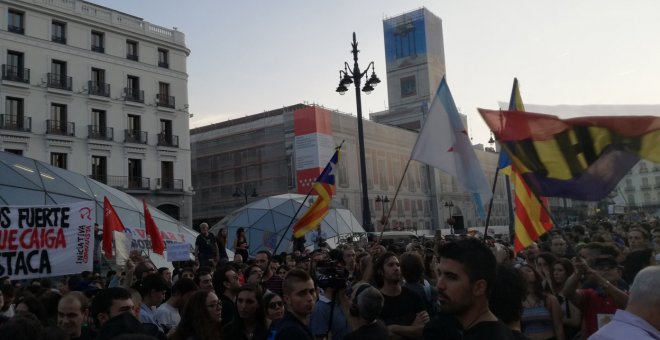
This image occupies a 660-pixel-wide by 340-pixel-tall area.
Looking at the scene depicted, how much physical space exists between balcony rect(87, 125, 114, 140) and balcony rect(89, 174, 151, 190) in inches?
93.9

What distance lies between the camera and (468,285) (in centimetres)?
271

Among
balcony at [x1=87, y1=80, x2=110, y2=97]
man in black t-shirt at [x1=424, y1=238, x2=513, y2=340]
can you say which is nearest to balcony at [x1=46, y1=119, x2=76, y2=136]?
balcony at [x1=87, y1=80, x2=110, y2=97]

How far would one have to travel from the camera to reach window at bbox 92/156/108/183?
3362 cm

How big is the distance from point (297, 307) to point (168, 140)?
3571 centimetres

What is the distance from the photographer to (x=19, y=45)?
31.2 m

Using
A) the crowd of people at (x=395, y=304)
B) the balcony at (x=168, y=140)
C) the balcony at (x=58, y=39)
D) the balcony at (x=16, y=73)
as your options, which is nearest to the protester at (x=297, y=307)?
the crowd of people at (x=395, y=304)

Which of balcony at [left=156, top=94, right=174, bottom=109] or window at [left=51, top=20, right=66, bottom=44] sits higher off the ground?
window at [left=51, top=20, right=66, bottom=44]

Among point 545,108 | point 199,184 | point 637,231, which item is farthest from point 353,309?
point 199,184

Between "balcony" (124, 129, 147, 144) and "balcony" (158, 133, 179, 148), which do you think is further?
"balcony" (158, 133, 179, 148)

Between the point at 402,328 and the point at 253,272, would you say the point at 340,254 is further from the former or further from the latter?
the point at 402,328

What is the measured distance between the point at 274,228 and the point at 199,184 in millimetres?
24379

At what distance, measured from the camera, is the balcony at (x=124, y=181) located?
33.8 metres

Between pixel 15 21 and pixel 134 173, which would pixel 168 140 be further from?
pixel 15 21

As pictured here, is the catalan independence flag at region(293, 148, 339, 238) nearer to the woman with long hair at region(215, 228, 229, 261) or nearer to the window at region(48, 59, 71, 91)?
the woman with long hair at region(215, 228, 229, 261)
